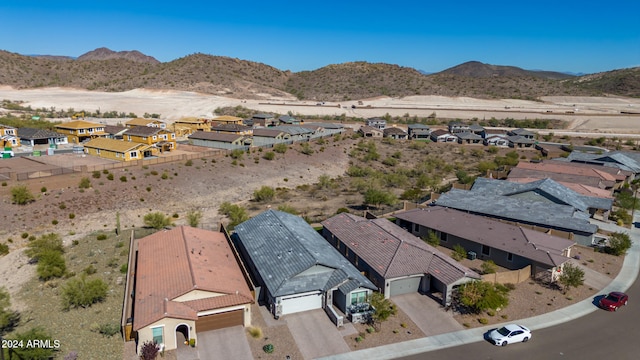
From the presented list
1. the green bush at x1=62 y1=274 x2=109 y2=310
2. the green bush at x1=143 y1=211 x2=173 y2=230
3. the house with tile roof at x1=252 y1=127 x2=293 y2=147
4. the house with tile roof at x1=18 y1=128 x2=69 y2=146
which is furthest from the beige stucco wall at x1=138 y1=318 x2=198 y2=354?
the house with tile roof at x1=18 y1=128 x2=69 y2=146

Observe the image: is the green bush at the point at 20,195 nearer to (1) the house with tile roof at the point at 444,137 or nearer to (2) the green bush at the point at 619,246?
(2) the green bush at the point at 619,246

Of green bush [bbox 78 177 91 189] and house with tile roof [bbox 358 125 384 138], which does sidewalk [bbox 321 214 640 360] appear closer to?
green bush [bbox 78 177 91 189]

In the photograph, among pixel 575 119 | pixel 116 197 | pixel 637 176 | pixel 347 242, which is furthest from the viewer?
pixel 575 119

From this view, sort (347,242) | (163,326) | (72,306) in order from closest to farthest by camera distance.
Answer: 1. (163,326)
2. (72,306)
3. (347,242)


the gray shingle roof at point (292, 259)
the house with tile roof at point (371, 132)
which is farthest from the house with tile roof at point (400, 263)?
the house with tile roof at point (371, 132)

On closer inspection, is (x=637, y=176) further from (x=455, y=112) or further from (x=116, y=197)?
(x=455, y=112)

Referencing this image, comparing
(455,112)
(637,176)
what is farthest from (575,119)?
(637,176)
